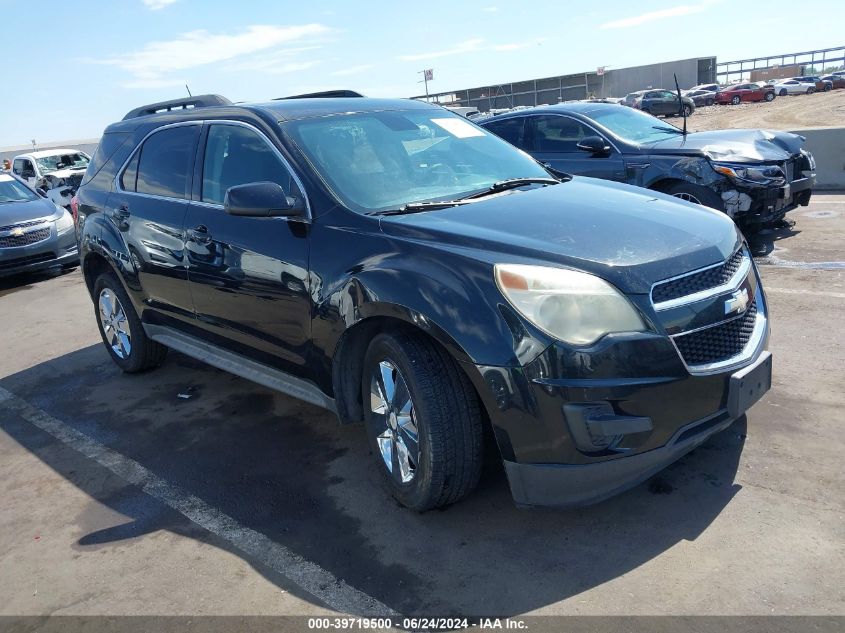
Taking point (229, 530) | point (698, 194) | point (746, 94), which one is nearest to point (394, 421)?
point (229, 530)

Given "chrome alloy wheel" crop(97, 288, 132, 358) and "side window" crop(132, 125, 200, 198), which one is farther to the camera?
"chrome alloy wheel" crop(97, 288, 132, 358)

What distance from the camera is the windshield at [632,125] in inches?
323

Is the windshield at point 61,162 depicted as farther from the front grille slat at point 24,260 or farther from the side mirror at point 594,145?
the side mirror at point 594,145

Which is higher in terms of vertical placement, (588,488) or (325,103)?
(325,103)

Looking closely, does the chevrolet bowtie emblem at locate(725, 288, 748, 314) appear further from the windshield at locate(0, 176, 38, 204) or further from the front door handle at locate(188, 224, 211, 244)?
the windshield at locate(0, 176, 38, 204)

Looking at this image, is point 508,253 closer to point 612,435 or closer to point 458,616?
point 612,435

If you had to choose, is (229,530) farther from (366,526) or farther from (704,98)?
(704,98)

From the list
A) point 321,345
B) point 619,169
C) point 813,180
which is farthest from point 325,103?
point 813,180

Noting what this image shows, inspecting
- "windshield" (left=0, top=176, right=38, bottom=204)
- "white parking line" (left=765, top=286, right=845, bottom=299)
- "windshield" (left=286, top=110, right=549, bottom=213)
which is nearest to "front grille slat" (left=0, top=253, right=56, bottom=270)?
"windshield" (left=0, top=176, right=38, bottom=204)

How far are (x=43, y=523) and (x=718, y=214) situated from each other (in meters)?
3.80

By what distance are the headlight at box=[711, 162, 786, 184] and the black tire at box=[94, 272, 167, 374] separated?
5.66 metres

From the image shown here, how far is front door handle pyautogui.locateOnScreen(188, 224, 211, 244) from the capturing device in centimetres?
427

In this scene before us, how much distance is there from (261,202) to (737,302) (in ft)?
7.36

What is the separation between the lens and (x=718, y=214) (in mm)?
3670
